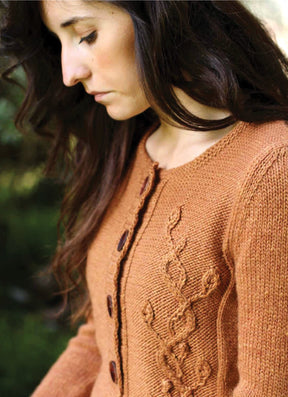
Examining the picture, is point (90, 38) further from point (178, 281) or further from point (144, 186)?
point (178, 281)

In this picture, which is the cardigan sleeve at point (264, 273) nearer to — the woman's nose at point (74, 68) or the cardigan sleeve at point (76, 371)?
the woman's nose at point (74, 68)

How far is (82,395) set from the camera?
158cm

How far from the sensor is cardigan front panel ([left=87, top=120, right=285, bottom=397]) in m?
1.11

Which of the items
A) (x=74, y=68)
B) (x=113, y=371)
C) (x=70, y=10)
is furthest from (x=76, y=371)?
(x=70, y=10)

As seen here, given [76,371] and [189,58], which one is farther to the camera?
[76,371]

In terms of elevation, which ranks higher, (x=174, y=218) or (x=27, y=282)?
Answer: (x=174, y=218)

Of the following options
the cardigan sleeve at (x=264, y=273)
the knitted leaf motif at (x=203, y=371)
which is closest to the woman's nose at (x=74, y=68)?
the cardigan sleeve at (x=264, y=273)

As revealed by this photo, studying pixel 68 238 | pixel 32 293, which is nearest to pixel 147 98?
pixel 68 238

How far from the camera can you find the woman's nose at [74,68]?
4.03 ft

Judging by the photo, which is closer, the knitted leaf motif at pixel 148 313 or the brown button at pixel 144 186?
the knitted leaf motif at pixel 148 313

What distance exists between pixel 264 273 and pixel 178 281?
183mm

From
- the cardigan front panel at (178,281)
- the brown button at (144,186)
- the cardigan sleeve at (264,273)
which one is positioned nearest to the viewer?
the cardigan sleeve at (264,273)

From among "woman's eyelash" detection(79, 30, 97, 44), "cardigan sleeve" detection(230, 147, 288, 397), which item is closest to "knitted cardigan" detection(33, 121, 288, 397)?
"cardigan sleeve" detection(230, 147, 288, 397)

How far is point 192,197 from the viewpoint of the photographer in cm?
118
